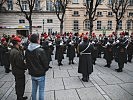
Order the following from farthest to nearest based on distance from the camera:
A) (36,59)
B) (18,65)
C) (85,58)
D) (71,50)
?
(71,50)
(85,58)
(18,65)
(36,59)

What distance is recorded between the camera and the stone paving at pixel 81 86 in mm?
7082

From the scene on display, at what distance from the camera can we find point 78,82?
8.89 metres

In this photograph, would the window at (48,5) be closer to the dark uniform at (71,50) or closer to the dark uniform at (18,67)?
the dark uniform at (71,50)

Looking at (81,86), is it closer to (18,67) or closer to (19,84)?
(19,84)

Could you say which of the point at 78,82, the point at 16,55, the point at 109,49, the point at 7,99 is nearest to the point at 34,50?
the point at 16,55

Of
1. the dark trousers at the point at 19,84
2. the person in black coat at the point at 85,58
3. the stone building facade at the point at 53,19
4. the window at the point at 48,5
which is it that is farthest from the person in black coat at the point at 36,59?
the window at the point at 48,5

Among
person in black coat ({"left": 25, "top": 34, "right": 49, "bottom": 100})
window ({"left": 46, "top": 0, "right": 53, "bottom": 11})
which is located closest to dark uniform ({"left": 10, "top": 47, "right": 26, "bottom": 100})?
person in black coat ({"left": 25, "top": 34, "right": 49, "bottom": 100})

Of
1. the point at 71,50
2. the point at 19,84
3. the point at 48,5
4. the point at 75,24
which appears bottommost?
the point at 19,84

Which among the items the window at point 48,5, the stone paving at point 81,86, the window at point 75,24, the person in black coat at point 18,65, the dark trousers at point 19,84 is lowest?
the stone paving at point 81,86

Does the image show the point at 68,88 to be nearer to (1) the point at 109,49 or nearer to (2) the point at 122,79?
(2) the point at 122,79

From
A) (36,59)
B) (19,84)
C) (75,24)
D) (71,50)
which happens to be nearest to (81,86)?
(19,84)

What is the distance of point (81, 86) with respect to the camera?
8266 mm

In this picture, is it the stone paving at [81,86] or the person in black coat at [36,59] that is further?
the stone paving at [81,86]

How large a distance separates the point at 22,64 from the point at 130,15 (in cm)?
4434
